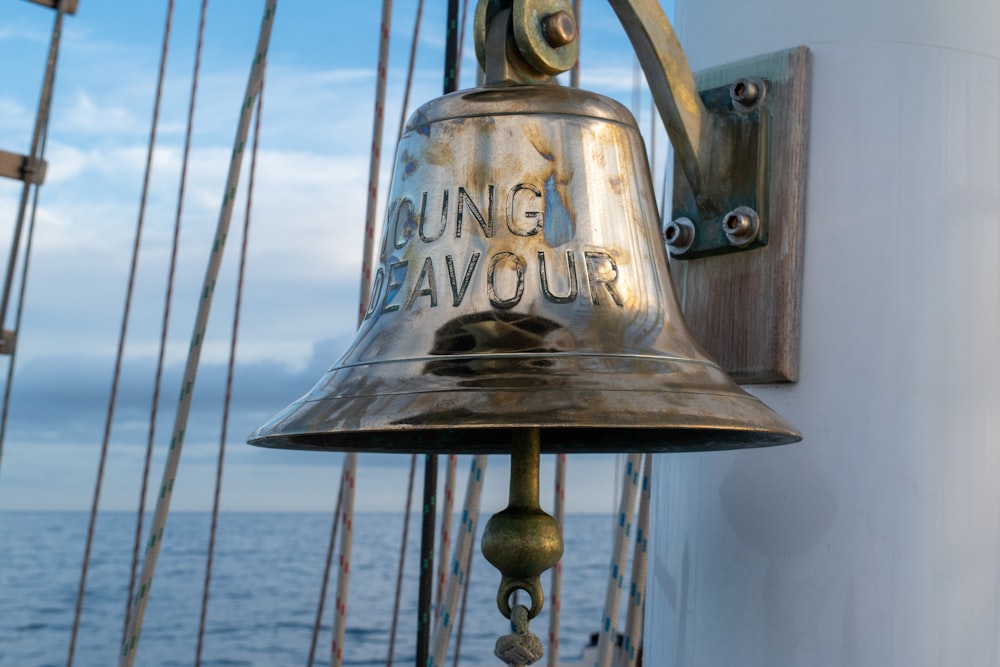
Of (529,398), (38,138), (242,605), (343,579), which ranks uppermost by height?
(38,138)

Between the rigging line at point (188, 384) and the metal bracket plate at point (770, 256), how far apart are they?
0.86m

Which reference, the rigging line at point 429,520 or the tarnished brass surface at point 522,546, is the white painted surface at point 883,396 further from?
the rigging line at point 429,520

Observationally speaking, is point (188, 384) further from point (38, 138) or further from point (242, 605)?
point (242, 605)

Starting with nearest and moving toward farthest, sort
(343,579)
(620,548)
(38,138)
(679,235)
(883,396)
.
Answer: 1. (883,396)
2. (679,235)
3. (343,579)
4. (620,548)
5. (38,138)

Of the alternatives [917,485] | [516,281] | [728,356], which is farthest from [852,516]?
[516,281]

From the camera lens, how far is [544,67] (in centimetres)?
98

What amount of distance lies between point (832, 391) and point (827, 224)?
143 millimetres

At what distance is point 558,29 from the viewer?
0.96 m

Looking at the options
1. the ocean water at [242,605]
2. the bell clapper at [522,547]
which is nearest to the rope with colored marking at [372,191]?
the bell clapper at [522,547]

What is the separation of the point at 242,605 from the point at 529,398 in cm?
2214

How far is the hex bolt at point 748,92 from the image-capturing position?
110cm

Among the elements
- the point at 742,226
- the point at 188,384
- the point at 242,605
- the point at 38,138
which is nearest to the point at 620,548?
the point at 188,384

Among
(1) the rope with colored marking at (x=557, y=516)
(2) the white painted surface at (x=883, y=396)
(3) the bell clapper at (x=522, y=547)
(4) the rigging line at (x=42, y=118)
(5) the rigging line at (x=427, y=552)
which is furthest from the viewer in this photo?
(4) the rigging line at (x=42, y=118)

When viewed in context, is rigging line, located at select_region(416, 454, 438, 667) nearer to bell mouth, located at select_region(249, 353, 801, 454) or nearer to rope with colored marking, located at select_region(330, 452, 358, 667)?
rope with colored marking, located at select_region(330, 452, 358, 667)
